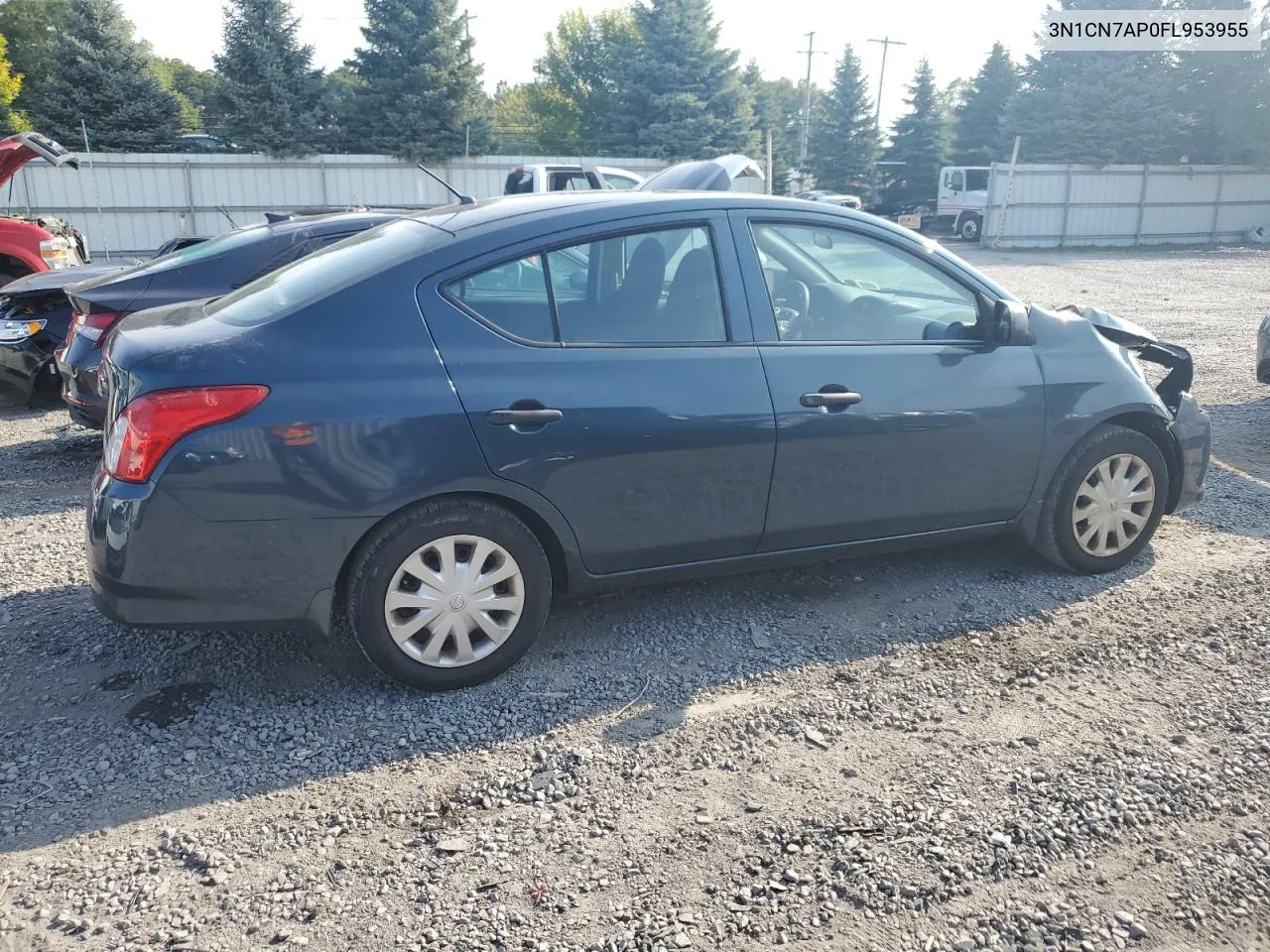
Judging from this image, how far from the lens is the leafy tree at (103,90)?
92.8ft

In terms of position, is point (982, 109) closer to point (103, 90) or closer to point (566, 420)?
point (103, 90)

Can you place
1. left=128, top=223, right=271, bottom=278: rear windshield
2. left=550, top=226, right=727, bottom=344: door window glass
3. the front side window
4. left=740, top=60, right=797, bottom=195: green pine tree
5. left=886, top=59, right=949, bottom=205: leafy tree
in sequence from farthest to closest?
1. left=886, top=59, right=949, bottom=205: leafy tree
2. left=740, top=60, right=797, bottom=195: green pine tree
3. left=128, top=223, right=271, bottom=278: rear windshield
4. the front side window
5. left=550, top=226, right=727, bottom=344: door window glass

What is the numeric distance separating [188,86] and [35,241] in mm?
47435

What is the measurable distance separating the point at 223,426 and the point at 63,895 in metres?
1.39

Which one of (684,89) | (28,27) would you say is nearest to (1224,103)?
(684,89)

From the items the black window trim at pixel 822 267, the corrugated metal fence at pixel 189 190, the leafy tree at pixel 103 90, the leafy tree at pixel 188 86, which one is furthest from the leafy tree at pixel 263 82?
the black window trim at pixel 822 267

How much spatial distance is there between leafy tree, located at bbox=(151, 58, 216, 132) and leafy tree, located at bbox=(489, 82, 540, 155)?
8.71m

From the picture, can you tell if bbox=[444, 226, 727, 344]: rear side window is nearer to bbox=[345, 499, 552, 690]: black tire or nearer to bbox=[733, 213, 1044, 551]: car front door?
bbox=[733, 213, 1044, 551]: car front door

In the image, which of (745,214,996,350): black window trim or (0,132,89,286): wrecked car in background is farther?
(0,132,89,286): wrecked car in background

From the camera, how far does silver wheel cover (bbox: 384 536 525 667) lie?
3598mm

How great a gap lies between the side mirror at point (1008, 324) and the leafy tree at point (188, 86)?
30597 millimetres

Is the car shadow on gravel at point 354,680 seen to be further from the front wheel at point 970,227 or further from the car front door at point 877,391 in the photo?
the front wheel at point 970,227

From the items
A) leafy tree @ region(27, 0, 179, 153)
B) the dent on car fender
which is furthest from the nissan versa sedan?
leafy tree @ region(27, 0, 179, 153)

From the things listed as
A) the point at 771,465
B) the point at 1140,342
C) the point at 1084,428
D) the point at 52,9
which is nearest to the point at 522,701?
the point at 771,465
